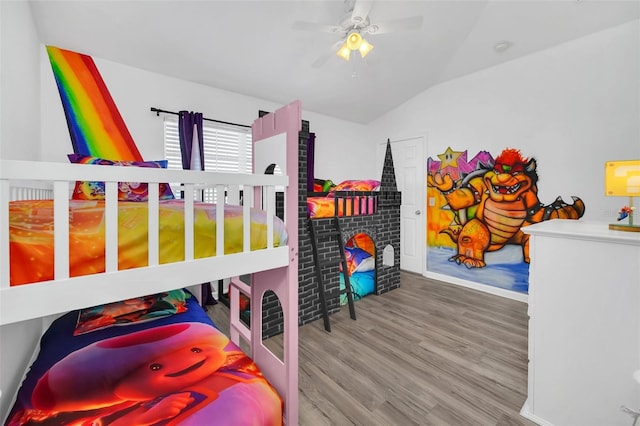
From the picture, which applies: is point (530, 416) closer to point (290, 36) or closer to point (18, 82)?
point (290, 36)

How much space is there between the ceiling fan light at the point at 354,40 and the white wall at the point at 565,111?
1987 mm

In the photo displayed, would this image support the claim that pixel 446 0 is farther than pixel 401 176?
No

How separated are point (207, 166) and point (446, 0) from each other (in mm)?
2801

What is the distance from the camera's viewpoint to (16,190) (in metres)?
1.63

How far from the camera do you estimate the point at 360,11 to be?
1.98 metres

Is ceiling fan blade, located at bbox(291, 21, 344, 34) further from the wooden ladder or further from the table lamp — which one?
the table lamp

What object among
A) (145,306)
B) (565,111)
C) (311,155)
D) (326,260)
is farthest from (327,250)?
(565,111)

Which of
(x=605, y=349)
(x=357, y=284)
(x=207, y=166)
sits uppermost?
(x=207, y=166)

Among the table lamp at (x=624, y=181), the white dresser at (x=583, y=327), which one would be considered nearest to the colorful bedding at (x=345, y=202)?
the white dresser at (x=583, y=327)

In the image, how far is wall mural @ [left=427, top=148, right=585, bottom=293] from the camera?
3.05 meters

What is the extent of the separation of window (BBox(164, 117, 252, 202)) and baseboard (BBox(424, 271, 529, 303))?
9.49ft

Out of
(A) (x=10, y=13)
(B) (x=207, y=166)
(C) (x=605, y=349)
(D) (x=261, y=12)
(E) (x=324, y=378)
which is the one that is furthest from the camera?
(B) (x=207, y=166)

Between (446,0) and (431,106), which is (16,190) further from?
(431,106)

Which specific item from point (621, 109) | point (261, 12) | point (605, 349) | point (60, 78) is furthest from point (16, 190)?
point (621, 109)
